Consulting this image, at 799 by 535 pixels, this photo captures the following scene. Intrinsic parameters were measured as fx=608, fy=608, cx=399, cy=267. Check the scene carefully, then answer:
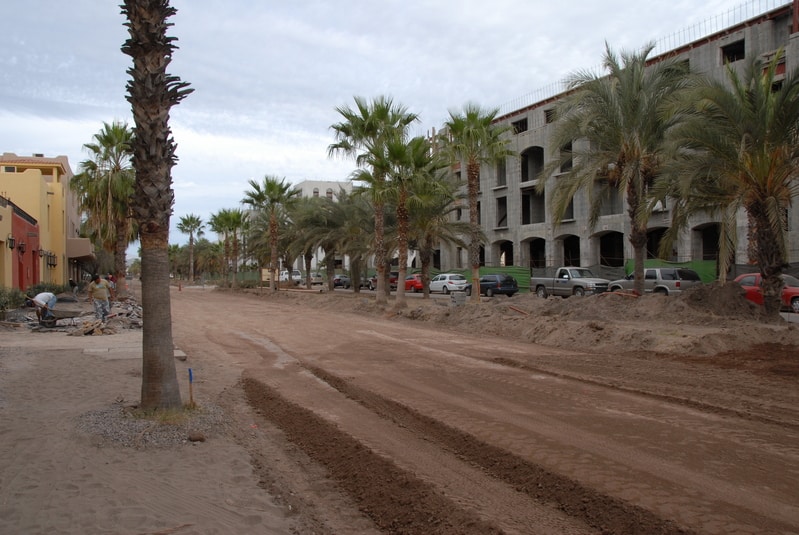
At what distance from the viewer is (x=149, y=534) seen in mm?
4078

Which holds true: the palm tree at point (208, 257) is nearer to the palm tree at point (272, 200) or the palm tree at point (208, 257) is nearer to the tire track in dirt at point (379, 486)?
the palm tree at point (272, 200)

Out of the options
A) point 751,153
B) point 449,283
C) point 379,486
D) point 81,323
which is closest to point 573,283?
point 449,283

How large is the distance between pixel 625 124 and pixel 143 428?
1769cm

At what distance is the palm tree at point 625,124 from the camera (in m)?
19.3

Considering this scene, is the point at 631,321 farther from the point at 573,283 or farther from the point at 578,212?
the point at 578,212

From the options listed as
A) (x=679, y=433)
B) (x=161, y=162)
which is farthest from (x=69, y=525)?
(x=679, y=433)

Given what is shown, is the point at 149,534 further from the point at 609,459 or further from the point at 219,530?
the point at 609,459

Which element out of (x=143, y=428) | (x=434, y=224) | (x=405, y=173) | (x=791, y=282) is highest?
(x=405, y=173)

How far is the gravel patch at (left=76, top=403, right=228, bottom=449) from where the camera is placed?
20.4 feet

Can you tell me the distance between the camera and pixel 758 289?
20.0 metres

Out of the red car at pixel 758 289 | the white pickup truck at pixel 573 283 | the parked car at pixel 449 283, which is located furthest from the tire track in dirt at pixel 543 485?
the parked car at pixel 449 283

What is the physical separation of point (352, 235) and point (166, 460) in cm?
3219

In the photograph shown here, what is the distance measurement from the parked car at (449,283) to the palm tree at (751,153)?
874 inches

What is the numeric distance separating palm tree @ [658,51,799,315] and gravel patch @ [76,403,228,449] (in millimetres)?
12868
